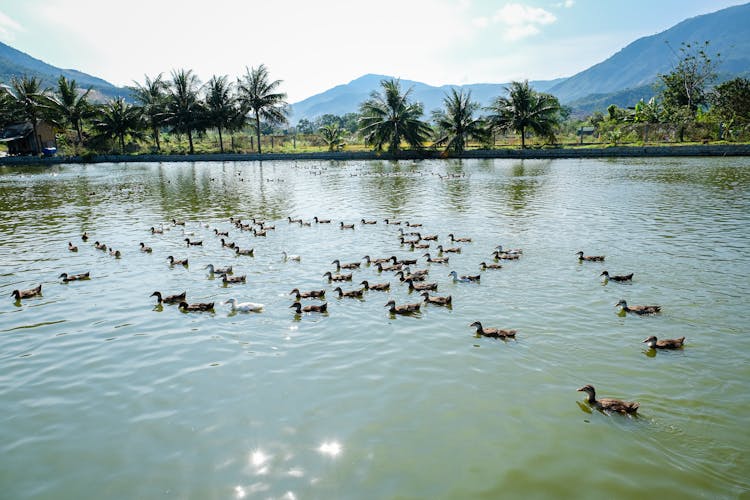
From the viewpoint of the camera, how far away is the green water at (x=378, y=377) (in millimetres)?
6816

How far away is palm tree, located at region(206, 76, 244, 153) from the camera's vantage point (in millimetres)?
77375

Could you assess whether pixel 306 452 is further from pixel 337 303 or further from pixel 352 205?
pixel 352 205

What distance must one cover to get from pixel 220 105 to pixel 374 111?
26606 mm

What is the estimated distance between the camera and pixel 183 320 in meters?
12.4

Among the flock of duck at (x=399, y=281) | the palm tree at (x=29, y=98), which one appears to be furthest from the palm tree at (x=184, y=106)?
the flock of duck at (x=399, y=281)

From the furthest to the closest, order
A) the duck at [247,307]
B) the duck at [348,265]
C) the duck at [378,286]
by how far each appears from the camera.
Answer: the duck at [348,265], the duck at [378,286], the duck at [247,307]

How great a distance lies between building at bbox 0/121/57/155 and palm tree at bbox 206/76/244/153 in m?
27.9

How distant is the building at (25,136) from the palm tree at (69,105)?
5663 mm

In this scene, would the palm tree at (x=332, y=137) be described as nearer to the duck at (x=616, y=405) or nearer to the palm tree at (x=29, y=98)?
the palm tree at (x=29, y=98)

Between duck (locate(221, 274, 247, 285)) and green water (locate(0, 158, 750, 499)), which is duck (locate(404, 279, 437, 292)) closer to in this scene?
green water (locate(0, 158, 750, 499))

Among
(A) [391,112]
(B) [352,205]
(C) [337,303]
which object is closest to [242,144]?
(A) [391,112]

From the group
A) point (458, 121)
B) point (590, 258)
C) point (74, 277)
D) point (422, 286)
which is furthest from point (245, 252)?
point (458, 121)

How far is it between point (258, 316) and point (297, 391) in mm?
4020

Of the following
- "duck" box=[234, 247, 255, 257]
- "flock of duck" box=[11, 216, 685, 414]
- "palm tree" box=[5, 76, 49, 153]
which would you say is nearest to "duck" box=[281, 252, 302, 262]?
"flock of duck" box=[11, 216, 685, 414]
